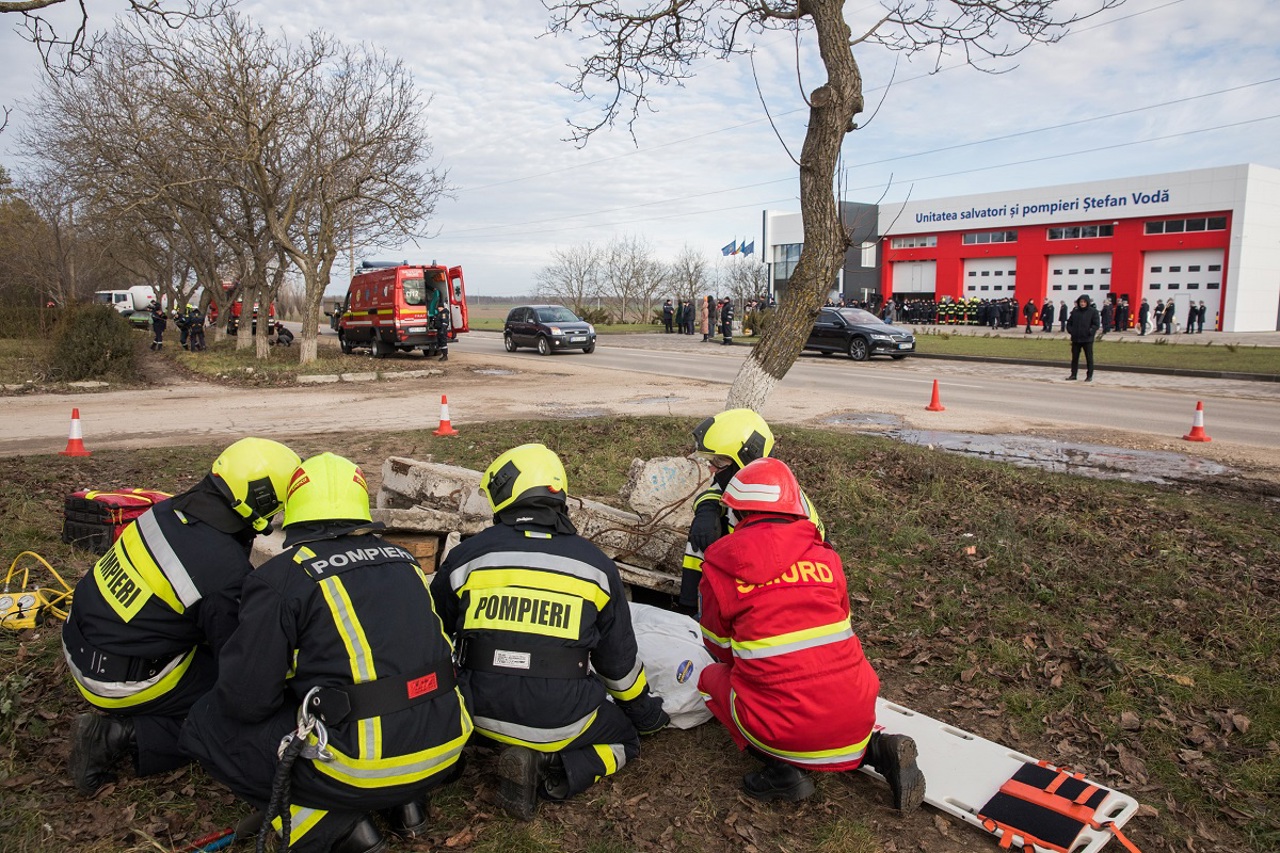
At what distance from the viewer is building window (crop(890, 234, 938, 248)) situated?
55.2 meters

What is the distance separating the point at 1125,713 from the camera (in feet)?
12.8

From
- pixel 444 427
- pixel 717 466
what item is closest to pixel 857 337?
pixel 444 427

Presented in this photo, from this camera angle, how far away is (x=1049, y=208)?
48500mm

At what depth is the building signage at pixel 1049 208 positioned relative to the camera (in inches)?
1750

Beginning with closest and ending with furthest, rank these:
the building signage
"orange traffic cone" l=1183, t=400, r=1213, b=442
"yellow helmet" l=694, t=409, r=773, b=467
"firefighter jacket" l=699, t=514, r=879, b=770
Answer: "firefighter jacket" l=699, t=514, r=879, b=770
"yellow helmet" l=694, t=409, r=773, b=467
"orange traffic cone" l=1183, t=400, r=1213, b=442
the building signage

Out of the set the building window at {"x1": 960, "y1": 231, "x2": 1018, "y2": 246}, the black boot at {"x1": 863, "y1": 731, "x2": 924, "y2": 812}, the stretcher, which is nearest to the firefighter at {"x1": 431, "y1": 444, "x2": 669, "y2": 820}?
the black boot at {"x1": 863, "y1": 731, "x2": 924, "y2": 812}

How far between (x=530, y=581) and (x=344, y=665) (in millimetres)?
698

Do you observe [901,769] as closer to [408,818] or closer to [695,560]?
[695,560]

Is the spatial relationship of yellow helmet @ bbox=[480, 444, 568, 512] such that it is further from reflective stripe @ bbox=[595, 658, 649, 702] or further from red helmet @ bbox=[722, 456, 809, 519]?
reflective stripe @ bbox=[595, 658, 649, 702]

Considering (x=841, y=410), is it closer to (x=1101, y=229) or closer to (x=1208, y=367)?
(x=1208, y=367)

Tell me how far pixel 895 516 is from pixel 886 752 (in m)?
3.72

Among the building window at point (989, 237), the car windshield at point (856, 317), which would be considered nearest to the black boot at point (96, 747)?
the car windshield at point (856, 317)

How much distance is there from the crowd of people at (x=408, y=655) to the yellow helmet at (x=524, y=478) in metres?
0.01

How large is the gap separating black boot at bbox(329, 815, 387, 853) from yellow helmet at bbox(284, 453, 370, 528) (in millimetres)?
1040
